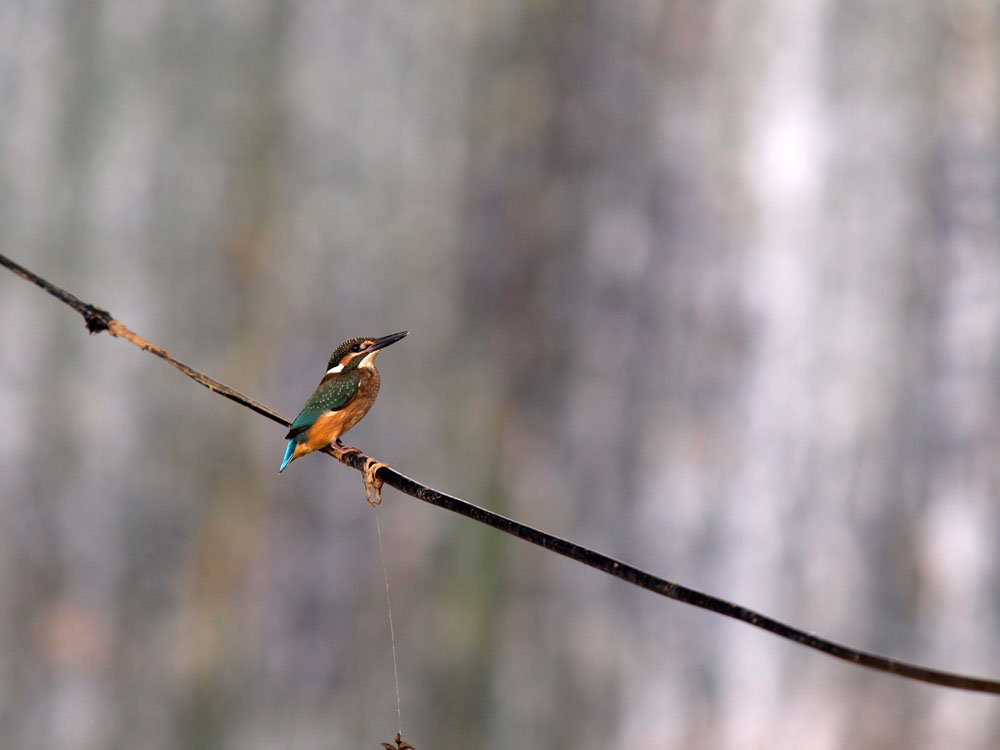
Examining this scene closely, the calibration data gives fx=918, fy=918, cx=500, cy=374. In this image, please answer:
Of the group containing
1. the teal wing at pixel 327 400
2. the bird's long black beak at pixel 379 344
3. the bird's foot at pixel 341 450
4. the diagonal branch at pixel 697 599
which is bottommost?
the diagonal branch at pixel 697 599

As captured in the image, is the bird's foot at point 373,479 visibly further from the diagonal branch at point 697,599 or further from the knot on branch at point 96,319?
the knot on branch at point 96,319

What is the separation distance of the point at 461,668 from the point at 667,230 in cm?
74

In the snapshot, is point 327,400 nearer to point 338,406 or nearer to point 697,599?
point 338,406

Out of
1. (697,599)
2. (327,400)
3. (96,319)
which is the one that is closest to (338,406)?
(327,400)

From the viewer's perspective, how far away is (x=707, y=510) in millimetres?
1387

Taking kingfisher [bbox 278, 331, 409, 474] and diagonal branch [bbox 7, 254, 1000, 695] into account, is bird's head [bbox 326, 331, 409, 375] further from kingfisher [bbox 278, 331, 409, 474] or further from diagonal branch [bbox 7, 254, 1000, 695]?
diagonal branch [bbox 7, 254, 1000, 695]

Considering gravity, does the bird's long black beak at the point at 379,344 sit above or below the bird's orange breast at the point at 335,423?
above

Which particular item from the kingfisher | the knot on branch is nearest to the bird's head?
the kingfisher

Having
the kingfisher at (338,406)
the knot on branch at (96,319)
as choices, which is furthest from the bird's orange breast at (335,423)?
the knot on branch at (96,319)

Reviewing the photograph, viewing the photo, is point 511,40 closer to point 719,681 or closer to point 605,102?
point 605,102

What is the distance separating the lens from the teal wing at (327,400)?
43cm

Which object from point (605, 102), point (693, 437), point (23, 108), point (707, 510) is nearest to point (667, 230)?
point (605, 102)

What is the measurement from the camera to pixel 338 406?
1.41 feet

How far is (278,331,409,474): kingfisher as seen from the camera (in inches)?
16.9
